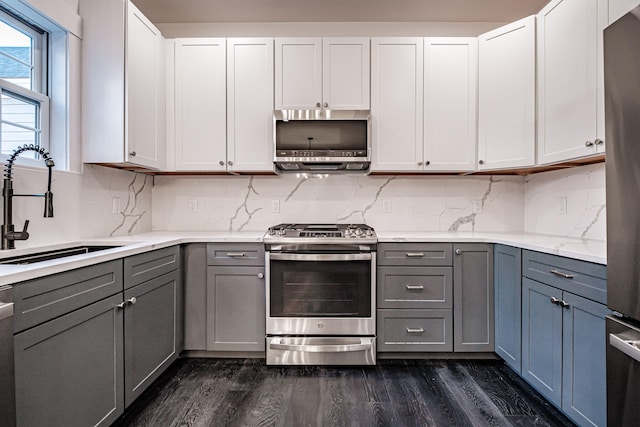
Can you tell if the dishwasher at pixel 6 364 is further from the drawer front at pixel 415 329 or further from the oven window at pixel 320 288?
the drawer front at pixel 415 329

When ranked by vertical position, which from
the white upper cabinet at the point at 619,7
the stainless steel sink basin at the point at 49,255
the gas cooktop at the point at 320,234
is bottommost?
the stainless steel sink basin at the point at 49,255

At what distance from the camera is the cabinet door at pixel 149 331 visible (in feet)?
5.75

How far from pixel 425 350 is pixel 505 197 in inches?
61.0

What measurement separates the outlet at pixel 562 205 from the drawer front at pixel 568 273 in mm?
744

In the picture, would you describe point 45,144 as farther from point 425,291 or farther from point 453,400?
point 453,400

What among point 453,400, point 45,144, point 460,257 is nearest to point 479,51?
point 460,257

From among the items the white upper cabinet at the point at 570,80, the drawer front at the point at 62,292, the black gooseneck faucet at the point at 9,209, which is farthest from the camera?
the white upper cabinet at the point at 570,80

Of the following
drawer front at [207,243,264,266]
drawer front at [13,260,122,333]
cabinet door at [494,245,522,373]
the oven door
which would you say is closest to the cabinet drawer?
the oven door

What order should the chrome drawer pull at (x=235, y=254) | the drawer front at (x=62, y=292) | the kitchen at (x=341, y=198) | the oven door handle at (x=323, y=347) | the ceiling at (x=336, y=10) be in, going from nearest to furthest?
the drawer front at (x=62, y=292)
the oven door handle at (x=323, y=347)
the chrome drawer pull at (x=235, y=254)
the ceiling at (x=336, y=10)
the kitchen at (x=341, y=198)

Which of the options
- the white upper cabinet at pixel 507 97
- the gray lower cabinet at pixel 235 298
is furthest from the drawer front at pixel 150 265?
the white upper cabinet at pixel 507 97

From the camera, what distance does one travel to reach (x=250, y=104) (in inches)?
105

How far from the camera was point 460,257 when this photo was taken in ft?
7.95

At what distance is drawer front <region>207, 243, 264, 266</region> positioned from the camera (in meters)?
2.43

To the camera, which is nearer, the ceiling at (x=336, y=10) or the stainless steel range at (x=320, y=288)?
the stainless steel range at (x=320, y=288)
